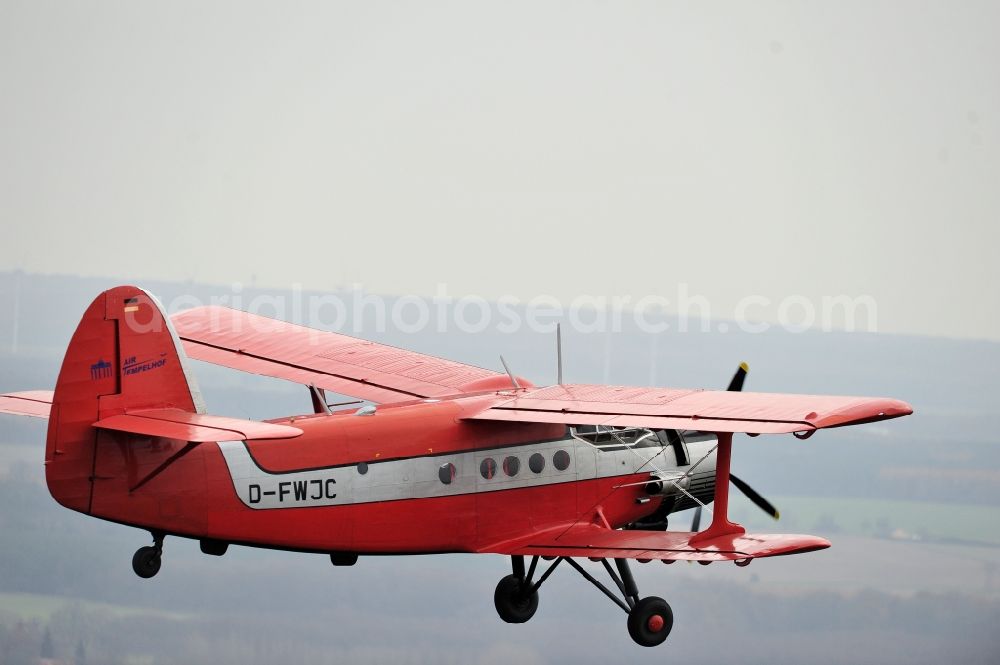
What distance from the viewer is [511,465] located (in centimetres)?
2005

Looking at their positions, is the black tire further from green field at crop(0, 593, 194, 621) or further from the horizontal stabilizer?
green field at crop(0, 593, 194, 621)

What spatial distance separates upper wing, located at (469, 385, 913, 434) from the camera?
17312 mm

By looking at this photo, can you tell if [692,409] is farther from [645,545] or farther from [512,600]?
[512,600]

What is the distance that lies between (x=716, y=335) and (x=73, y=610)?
87.8 metres

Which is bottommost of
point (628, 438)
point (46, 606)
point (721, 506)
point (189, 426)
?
point (46, 606)

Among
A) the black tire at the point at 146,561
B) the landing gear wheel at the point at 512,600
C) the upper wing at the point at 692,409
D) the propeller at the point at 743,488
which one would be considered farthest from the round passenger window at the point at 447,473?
the black tire at the point at 146,561

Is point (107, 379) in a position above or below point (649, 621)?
above

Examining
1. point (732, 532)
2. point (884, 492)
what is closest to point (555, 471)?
point (732, 532)

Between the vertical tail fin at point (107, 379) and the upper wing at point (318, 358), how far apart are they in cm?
396

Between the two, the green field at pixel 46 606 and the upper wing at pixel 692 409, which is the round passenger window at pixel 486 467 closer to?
the upper wing at pixel 692 409

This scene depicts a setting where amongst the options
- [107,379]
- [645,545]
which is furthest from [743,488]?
[107,379]

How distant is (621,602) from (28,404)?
7.94m

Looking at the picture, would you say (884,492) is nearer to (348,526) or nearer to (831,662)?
(831,662)

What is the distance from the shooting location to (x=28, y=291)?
433ft
